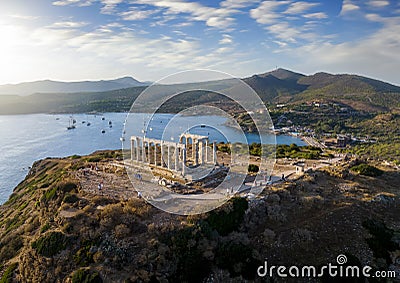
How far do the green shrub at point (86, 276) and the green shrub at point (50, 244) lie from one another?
2.71m

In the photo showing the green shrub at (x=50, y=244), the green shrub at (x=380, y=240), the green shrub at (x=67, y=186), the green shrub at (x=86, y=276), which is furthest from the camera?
the green shrub at (x=67, y=186)

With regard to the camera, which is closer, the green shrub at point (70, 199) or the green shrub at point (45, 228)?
the green shrub at point (45, 228)

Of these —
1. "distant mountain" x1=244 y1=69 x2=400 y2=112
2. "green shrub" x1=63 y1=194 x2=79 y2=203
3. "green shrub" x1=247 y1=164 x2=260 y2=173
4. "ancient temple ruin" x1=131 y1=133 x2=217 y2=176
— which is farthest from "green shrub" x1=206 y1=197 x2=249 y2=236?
"distant mountain" x1=244 y1=69 x2=400 y2=112

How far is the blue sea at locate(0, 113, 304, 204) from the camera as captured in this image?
55469 mm

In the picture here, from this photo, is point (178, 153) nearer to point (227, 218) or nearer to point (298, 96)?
point (227, 218)

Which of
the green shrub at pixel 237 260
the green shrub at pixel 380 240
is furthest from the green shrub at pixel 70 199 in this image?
the green shrub at pixel 380 240

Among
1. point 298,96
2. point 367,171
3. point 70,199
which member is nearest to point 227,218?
point 70,199

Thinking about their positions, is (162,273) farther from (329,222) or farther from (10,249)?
(10,249)

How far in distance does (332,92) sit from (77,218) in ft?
433

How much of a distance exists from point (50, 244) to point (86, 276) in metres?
4.23

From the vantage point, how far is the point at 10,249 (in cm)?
2184

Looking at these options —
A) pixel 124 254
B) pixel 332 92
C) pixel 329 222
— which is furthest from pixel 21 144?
pixel 332 92

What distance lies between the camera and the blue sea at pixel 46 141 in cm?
5547

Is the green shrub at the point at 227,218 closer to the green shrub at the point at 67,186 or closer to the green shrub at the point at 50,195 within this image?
the green shrub at the point at 67,186
